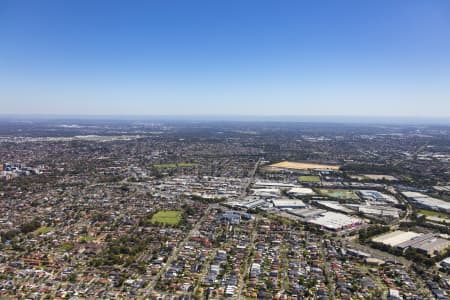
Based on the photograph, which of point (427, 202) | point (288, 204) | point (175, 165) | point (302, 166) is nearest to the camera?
point (288, 204)

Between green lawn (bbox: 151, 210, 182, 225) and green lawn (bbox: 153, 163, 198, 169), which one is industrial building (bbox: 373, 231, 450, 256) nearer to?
green lawn (bbox: 151, 210, 182, 225)

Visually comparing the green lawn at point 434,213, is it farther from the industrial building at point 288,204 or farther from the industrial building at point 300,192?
the industrial building at point 288,204

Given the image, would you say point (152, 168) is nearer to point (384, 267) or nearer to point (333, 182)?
point (333, 182)

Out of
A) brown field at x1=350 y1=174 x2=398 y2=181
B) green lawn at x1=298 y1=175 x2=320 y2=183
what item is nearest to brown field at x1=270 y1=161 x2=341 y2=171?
brown field at x1=350 y1=174 x2=398 y2=181

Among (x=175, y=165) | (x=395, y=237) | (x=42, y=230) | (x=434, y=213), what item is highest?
(x=175, y=165)

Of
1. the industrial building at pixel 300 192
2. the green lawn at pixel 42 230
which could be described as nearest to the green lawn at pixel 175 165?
the industrial building at pixel 300 192

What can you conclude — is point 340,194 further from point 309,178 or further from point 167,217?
point 167,217

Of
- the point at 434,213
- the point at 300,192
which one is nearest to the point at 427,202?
the point at 434,213
